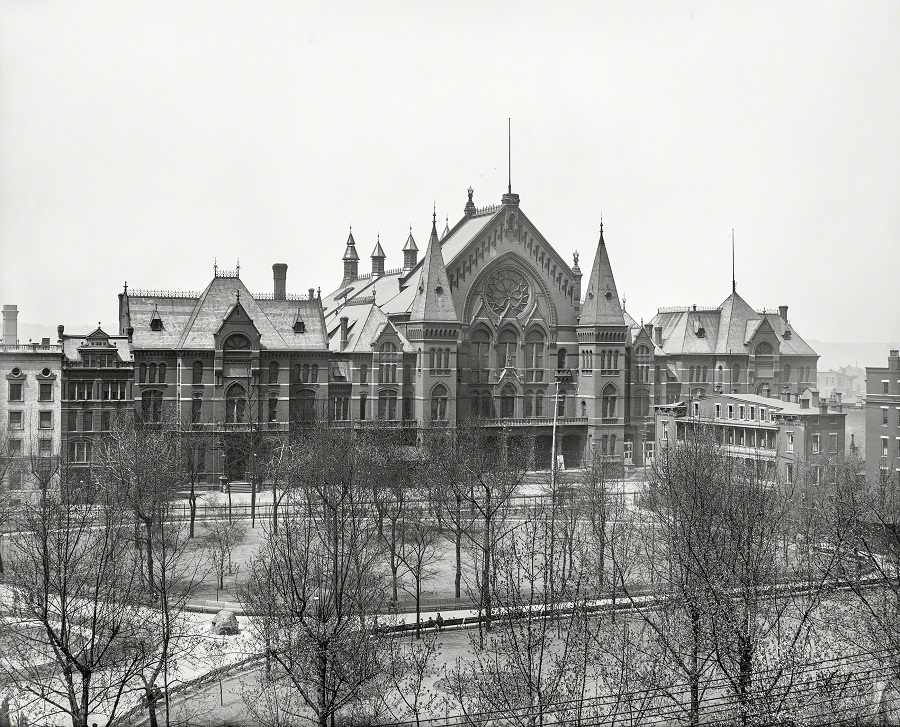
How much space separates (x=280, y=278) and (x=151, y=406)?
1960 centimetres

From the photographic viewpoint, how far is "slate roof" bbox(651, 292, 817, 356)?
107062mm

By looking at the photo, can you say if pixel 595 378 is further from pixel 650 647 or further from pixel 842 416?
pixel 650 647

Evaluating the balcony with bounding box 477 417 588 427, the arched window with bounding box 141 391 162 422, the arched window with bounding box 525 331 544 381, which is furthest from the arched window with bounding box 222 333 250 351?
the arched window with bounding box 525 331 544 381

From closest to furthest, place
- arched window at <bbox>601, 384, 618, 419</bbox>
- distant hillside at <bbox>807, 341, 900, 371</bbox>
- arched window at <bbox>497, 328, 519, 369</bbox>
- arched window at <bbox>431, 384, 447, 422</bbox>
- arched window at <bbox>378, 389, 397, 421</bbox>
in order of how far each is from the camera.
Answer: distant hillside at <bbox>807, 341, 900, 371</bbox> → arched window at <bbox>378, 389, 397, 421</bbox> → arched window at <bbox>431, 384, 447, 422</bbox> → arched window at <bbox>497, 328, 519, 369</bbox> → arched window at <bbox>601, 384, 618, 419</bbox>

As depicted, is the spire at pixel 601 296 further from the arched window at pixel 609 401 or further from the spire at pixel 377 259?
the spire at pixel 377 259

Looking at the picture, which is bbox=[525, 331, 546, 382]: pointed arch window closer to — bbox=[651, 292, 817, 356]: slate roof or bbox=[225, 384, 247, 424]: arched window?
bbox=[651, 292, 817, 356]: slate roof

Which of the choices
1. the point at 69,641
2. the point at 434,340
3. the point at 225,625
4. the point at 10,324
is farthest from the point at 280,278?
the point at 69,641

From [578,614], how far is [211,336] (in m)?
54.4

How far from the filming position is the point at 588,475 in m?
67.8

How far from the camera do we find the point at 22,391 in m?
77.2

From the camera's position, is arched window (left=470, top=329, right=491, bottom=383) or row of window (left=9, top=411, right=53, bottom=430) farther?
arched window (left=470, top=329, right=491, bottom=383)

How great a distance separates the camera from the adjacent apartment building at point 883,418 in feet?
238

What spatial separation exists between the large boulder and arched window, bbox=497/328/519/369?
179ft

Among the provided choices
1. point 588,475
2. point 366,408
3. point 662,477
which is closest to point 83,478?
point 366,408
